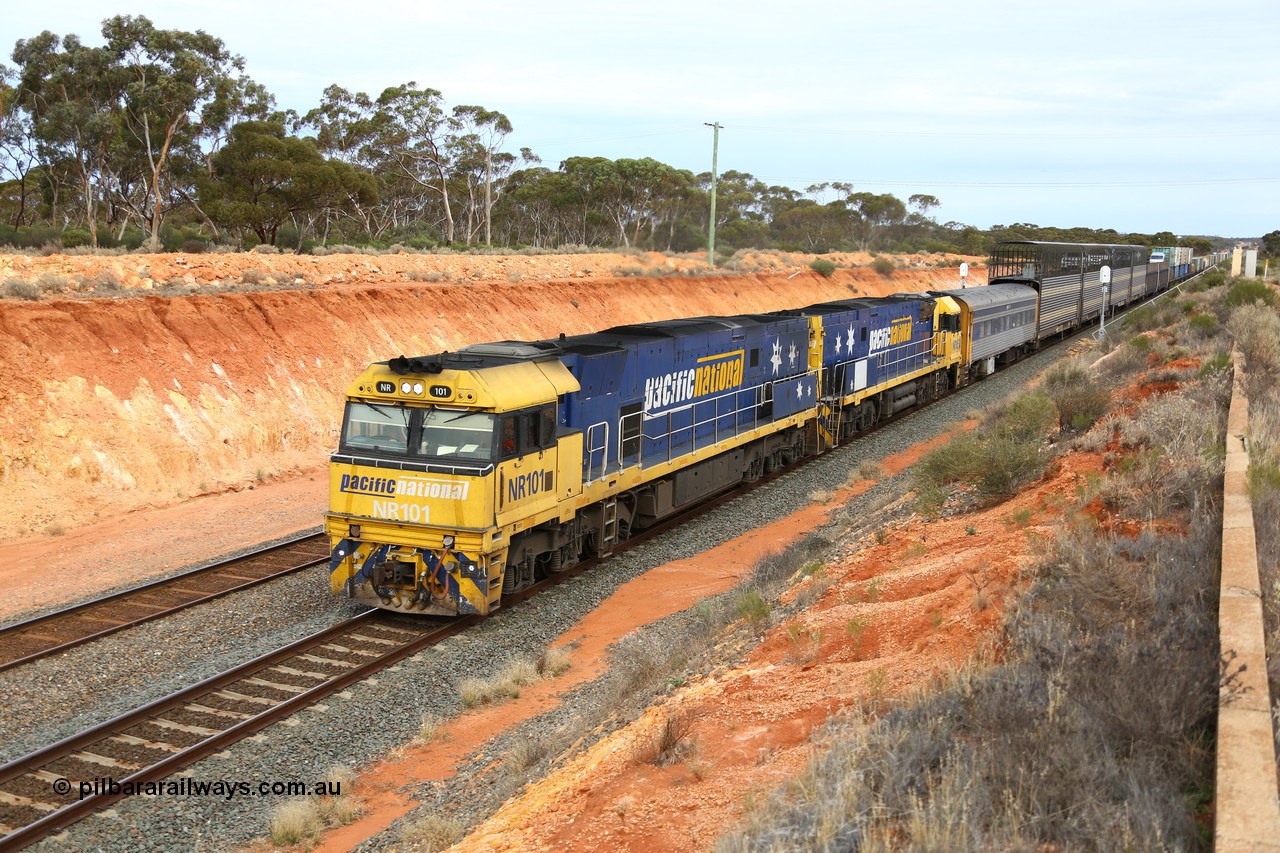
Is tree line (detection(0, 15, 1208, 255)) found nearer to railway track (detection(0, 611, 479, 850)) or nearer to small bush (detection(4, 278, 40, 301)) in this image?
small bush (detection(4, 278, 40, 301))

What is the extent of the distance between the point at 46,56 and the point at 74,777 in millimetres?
48874

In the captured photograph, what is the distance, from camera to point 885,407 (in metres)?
29.8

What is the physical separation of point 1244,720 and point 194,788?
8.39m

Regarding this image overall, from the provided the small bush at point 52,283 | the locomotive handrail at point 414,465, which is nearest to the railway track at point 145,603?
the locomotive handrail at point 414,465

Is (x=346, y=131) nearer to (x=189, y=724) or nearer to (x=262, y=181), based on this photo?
(x=262, y=181)

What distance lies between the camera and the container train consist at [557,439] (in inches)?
522

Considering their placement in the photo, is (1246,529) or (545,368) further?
(545,368)

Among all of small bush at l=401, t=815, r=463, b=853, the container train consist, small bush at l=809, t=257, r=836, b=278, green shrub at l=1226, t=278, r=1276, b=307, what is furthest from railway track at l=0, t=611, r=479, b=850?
small bush at l=809, t=257, r=836, b=278

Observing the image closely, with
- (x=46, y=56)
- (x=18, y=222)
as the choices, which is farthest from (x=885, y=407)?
(x=18, y=222)

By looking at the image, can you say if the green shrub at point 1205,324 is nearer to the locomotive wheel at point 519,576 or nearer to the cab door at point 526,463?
the cab door at point 526,463

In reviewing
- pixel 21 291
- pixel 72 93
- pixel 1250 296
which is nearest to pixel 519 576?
pixel 21 291

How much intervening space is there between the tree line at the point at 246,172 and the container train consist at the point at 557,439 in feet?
94.8

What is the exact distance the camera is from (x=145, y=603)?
14703 millimetres

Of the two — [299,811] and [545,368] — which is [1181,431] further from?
[299,811]
